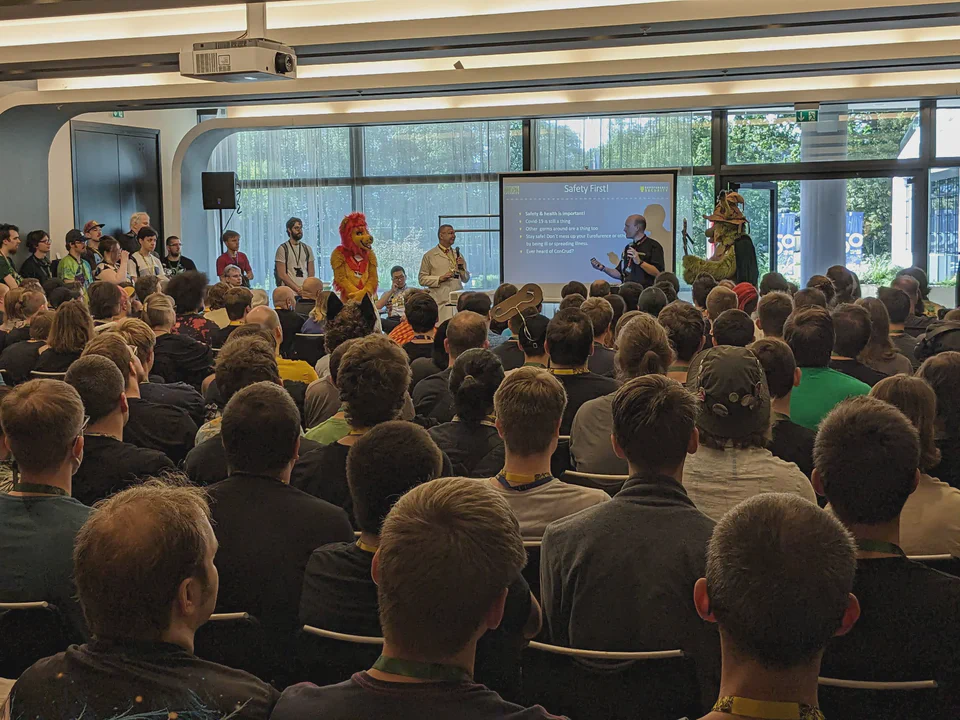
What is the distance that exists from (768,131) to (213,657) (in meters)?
11.5

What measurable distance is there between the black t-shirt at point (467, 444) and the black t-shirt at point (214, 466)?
0.46 metres

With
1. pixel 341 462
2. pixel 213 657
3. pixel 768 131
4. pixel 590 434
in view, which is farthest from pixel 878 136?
pixel 213 657

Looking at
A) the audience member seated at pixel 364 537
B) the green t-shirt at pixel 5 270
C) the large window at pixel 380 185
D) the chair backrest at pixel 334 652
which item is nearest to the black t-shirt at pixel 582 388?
the audience member seated at pixel 364 537

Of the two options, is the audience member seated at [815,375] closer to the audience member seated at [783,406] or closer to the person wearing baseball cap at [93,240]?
the audience member seated at [783,406]

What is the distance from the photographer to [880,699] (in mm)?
1882

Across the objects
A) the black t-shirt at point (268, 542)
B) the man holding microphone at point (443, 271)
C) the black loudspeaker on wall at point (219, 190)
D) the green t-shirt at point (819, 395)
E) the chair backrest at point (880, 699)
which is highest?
the black loudspeaker on wall at point (219, 190)

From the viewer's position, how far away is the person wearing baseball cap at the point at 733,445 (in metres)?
2.88

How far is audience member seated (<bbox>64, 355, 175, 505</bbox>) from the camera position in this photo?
321 centimetres

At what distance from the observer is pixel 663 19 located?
677cm

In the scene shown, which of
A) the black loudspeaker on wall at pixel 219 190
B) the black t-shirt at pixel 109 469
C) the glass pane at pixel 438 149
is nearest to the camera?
the black t-shirt at pixel 109 469

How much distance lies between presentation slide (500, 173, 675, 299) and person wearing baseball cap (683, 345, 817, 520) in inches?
342

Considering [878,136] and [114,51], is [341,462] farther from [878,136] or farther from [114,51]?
[878,136]

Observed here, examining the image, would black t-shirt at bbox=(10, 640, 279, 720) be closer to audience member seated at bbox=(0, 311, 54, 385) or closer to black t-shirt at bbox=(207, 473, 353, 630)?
black t-shirt at bbox=(207, 473, 353, 630)

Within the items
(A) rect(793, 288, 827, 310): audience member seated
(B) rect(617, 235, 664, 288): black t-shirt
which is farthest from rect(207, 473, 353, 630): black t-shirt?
(B) rect(617, 235, 664, 288): black t-shirt
